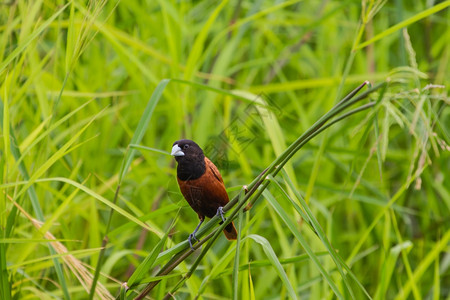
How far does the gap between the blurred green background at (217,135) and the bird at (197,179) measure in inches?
9.6

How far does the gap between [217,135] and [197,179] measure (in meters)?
0.30

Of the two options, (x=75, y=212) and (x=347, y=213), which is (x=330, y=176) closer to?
(x=347, y=213)

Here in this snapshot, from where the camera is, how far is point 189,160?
1.50 metres

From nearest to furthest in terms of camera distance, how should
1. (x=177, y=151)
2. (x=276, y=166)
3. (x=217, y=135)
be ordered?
1. (x=276, y=166)
2. (x=177, y=151)
3. (x=217, y=135)

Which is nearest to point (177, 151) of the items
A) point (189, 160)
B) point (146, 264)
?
point (189, 160)

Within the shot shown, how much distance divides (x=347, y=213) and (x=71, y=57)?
1.99 metres

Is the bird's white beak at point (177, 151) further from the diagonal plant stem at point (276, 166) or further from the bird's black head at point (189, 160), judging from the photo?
the diagonal plant stem at point (276, 166)

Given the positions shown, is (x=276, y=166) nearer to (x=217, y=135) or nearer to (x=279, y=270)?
(x=279, y=270)

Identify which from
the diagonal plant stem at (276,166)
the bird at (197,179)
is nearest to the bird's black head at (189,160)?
the bird at (197,179)

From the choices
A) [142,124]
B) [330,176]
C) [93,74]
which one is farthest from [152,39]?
[142,124]

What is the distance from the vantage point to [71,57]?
1.38 metres

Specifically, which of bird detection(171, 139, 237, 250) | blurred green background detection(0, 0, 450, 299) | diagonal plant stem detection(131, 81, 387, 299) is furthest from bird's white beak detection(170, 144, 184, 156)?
blurred green background detection(0, 0, 450, 299)

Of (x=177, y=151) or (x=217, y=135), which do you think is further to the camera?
(x=217, y=135)

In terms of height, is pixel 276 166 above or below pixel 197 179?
above
